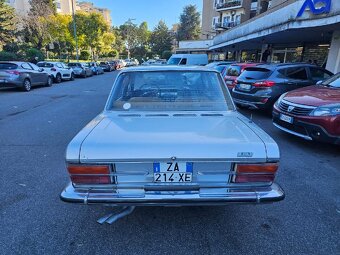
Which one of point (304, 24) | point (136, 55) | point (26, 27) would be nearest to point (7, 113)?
point (304, 24)

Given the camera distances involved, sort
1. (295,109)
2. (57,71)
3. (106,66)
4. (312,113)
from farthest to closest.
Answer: (106,66) → (57,71) → (295,109) → (312,113)

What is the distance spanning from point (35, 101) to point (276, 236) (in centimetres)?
1059

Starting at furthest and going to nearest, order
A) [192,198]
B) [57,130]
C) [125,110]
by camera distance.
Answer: [57,130] < [125,110] < [192,198]

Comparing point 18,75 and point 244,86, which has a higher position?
point 244,86

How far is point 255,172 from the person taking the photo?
7.24 ft

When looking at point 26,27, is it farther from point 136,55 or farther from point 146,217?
point 136,55

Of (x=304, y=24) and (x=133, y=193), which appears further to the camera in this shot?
(x=304, y=24)

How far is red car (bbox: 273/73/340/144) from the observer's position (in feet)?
15.0

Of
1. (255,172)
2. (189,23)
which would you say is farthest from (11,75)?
(189,23)

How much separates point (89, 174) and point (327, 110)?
4.41 metres

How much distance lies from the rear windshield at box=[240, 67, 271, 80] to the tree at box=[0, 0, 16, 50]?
33.8 m

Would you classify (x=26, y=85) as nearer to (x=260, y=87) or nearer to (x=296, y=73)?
(x=260, y=87)

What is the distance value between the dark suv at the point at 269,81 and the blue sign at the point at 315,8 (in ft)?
11.8

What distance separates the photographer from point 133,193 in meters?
2.23
